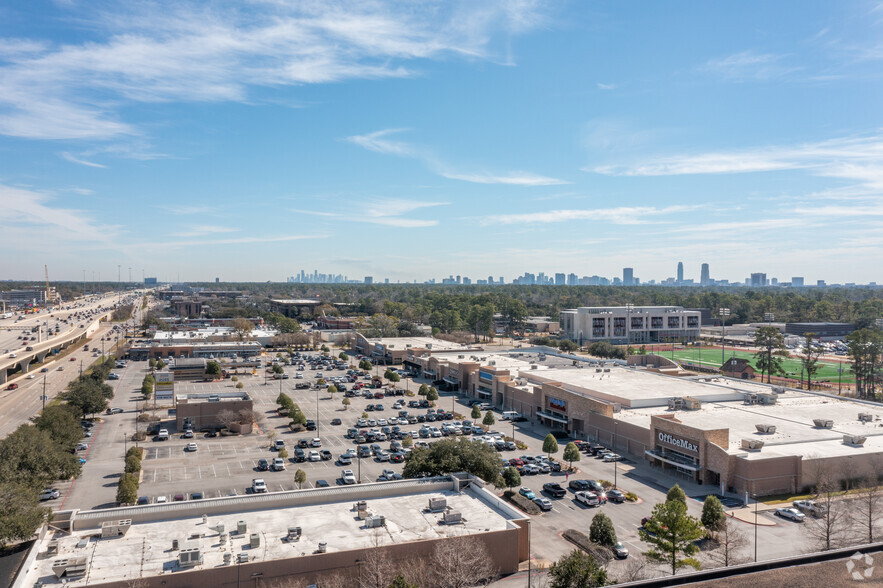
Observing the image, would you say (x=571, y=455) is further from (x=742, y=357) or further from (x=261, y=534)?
(x=742, y=357)

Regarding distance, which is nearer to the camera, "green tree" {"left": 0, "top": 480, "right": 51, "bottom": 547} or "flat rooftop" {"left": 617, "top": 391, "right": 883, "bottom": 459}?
"green tree" {"left": 0, "top": 480, "right": 51, "bottom": 547}

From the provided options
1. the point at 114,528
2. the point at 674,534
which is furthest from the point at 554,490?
the point at 114,528

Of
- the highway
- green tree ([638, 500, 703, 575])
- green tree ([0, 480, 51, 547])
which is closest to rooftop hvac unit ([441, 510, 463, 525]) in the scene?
green tree ([638, 500, 703, 575])

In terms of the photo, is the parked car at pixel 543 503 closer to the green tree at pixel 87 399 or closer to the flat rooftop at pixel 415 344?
the green tree at pixel 87 399

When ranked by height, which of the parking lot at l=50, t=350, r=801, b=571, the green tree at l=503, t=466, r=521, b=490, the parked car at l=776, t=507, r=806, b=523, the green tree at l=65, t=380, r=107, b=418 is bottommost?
the parking lot at l=50, t=350, r=801, b=571

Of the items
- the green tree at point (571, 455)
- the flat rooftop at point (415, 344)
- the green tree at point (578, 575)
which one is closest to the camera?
the green tree at point (578, 575)

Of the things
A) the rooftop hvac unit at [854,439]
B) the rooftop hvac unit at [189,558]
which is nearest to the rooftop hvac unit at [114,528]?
the rooftop hvac unit at [189,558]

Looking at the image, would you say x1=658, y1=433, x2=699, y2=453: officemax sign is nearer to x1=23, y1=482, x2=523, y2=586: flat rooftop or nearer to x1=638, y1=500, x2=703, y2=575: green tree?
x1=638, y1=500, x2=703, y2=575: green tree

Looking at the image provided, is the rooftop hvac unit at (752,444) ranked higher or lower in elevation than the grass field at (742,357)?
higher
